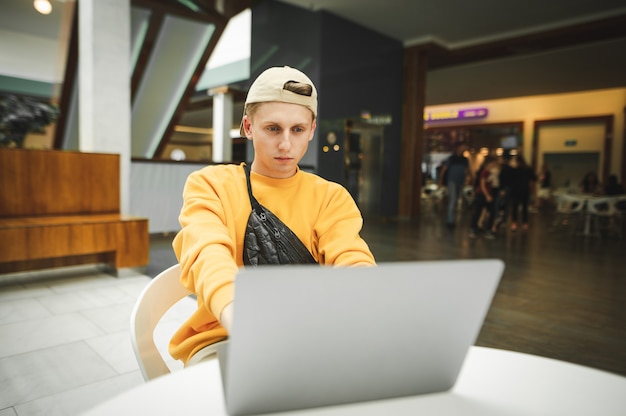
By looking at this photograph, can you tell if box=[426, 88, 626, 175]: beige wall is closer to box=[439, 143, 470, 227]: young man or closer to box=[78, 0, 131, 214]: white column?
box=[439, 143, 470, 227]: young man

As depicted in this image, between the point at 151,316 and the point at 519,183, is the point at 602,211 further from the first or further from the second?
the point at 151,316

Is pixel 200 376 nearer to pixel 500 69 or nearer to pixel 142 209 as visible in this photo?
pixel 142 209

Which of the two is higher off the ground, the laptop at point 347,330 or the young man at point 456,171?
the young man at point 456,171

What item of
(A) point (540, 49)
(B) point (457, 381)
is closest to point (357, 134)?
(A) point (540, 49)

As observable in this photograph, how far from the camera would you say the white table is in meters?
0.53

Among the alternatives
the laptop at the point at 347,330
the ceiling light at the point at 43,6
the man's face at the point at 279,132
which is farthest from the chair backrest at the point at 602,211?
Result: the ceiling light at the point at 43,6

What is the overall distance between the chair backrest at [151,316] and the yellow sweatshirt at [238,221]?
65 mm

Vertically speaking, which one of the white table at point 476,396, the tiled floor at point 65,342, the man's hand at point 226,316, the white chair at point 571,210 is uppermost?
the man's hand at point 226,316

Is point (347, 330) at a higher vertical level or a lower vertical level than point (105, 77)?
lower

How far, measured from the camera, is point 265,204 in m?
1.04

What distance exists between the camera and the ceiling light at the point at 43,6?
731 cm

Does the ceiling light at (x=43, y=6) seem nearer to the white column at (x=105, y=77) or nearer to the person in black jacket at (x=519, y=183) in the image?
the white column at (x=105, y=77)

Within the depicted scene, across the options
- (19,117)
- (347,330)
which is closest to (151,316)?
(347,330)

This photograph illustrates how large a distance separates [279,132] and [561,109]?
16235mm
